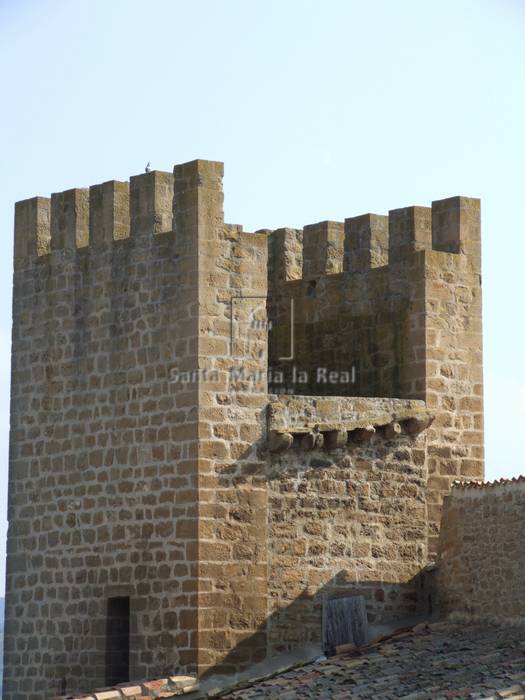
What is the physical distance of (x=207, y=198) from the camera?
19031 mm

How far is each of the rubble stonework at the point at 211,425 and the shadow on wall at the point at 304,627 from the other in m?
0.03

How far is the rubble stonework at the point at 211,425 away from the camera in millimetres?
18625

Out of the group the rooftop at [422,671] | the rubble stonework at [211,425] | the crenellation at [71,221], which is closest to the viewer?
the rooftop at [422,671]

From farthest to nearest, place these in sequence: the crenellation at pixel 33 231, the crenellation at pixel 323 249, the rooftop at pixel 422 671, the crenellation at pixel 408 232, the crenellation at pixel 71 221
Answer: the crenellation at pixel 323 249 → the crenellation at pixel 33 231 → the crenellation at pixel 408 232 → the crenellation at pixel 71 221 → the rooftop at pixel 422 671

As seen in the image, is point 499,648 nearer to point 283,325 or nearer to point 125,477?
point 125,477

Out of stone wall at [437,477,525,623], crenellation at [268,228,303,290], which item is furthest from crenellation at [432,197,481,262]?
stone wall at [437,477,525,623]

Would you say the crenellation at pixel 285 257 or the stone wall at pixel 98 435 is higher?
the crenellation at pixel 285 257

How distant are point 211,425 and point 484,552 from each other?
3.27 metres

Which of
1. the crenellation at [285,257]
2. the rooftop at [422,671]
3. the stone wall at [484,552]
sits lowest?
the rooftop at [422,671]

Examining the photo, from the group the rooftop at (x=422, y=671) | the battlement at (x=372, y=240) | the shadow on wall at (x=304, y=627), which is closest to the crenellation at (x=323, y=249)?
the battlement at (x=372, y=240)

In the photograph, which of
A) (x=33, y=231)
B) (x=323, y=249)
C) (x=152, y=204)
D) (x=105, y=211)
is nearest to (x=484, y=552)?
(x=323, y=249)

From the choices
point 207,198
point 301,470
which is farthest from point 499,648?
point 207,198

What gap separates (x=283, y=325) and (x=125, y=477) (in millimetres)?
3968

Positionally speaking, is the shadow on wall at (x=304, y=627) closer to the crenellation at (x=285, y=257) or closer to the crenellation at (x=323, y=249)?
the crenellation at (x=323, y=249)
